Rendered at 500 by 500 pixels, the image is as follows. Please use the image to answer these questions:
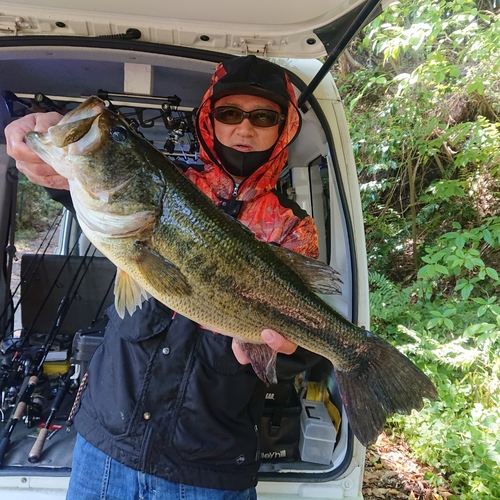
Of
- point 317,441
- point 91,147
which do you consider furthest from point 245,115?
point 317,441

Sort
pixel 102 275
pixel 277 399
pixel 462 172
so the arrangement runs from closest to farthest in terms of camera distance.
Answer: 1. pixel 277 399
2. pixel 102 275
3. pixel 462 172

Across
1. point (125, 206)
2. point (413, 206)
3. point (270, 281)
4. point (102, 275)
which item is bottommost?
point (270, 281)

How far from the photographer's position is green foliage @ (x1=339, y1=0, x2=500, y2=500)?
3693 millimetres

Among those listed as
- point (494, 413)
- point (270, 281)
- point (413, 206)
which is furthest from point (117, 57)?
point (413, 206)

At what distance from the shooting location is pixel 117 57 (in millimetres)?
2396

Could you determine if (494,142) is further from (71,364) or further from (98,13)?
(71,364)

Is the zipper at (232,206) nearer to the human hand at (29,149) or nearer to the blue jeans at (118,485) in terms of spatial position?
the human hand at (29,149)

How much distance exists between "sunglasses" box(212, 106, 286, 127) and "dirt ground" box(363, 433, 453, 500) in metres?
3.35

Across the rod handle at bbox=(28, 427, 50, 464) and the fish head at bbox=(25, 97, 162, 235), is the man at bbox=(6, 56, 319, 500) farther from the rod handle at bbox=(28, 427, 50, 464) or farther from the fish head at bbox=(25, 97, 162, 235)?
the rod handle at bbox=(28, 427, 50, 464)

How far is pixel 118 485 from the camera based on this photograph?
1736 millimetres

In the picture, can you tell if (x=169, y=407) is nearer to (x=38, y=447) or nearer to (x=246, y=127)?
(x=38, y=447)

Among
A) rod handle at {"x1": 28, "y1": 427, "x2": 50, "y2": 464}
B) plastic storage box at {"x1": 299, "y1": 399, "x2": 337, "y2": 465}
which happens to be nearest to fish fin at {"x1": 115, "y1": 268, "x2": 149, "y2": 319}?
rod handle at {"x1": 28, "y1": 427, "x2": 50, "y2": 464}

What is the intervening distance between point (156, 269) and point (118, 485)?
1076 mm

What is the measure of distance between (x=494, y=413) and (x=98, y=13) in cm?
444
